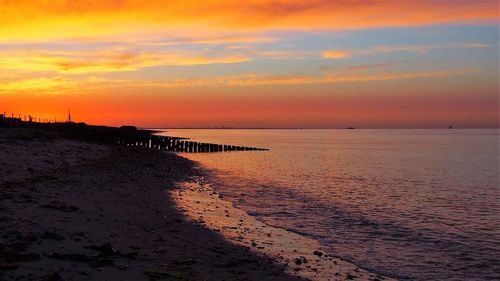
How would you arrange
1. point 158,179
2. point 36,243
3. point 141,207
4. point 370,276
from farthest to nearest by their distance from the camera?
point 158,179, point 141,207, point 370,276, point 36,243

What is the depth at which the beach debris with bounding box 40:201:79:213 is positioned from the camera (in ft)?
39.2

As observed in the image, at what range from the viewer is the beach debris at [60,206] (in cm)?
1196

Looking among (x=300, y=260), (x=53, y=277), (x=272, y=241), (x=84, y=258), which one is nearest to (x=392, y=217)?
(x=272, y=241)

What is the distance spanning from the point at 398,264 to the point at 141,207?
28.0 feet

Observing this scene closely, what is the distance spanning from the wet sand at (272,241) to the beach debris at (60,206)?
3.91 metres

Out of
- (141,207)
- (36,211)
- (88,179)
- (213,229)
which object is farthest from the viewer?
(88,179)

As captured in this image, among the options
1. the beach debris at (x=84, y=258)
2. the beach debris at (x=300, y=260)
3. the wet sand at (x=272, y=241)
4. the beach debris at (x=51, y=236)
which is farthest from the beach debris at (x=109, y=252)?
the beach debris at (x=300, y=260)

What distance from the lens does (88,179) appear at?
64.7ft

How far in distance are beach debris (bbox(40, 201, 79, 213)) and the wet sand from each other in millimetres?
3907

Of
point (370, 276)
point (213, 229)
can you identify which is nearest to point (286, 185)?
point (213, 229)

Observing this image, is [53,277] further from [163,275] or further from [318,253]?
[318,253]

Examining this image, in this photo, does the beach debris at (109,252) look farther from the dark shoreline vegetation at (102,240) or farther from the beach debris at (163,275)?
the beach debris at (163,275)

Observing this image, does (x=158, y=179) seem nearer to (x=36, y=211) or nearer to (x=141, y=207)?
(x=141, y=207)

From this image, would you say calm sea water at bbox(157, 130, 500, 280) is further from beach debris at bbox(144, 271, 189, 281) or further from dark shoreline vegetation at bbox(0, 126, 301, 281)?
beach debris at bbox(144, 271, 189, 281)
